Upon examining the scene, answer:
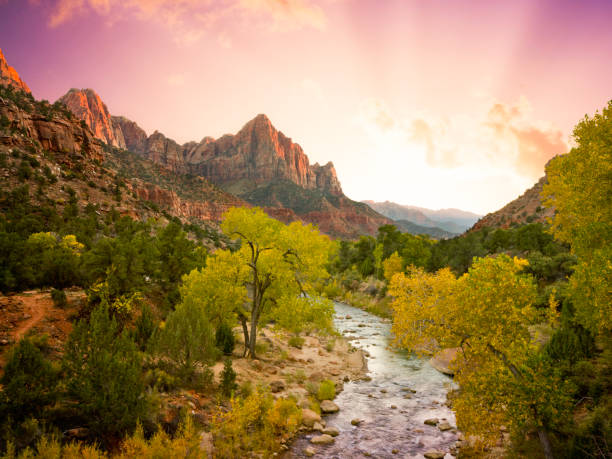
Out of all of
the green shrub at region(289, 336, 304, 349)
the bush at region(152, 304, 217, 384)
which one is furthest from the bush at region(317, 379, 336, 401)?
the green shrub at region(289, 336, 304, 349)

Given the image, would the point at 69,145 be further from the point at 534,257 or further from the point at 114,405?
the point at 534,257

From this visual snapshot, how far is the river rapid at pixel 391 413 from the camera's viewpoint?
12.6m

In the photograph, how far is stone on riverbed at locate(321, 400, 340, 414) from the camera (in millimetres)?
16000

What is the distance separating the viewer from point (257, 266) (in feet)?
64.3

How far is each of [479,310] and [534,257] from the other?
3563cm

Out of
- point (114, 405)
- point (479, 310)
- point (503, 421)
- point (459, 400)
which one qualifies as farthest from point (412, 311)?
point (114, 405)

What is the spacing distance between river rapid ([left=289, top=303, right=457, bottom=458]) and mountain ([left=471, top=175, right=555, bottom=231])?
7474 centimetres

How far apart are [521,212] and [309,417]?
101039 mm

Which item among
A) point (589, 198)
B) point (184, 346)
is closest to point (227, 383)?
point (184, 346)

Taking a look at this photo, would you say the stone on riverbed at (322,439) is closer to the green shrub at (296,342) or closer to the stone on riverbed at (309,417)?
the stone on riverbed at (309,417)

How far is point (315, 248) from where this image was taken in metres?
19.8

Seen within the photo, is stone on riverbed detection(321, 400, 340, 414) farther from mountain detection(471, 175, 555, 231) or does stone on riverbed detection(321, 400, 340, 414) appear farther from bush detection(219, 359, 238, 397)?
mountain detection(471, 175, 555, 231)

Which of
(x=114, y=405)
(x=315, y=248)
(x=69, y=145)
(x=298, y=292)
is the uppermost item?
(x=69, y=145)

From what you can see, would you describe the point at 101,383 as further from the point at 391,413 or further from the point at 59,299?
the point at 391,413
